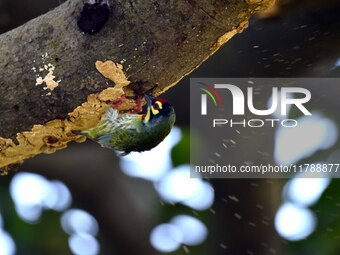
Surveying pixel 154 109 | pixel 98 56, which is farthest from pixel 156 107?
pixel 98 56

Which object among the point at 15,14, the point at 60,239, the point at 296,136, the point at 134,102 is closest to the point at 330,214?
the point at 296,136

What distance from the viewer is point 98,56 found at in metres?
1.18

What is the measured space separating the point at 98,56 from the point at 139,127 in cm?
12

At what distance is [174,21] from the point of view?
3.76 ft

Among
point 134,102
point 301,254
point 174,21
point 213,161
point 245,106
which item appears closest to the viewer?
point 174,21

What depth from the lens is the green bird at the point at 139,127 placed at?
119 centimetres

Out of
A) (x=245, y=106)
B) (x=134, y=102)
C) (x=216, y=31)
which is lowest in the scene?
(x=245, y=106)

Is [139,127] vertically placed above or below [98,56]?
below

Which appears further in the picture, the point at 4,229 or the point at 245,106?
the point at 4,229

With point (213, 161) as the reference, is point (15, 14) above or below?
above

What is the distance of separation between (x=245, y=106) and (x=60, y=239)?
3.10ft

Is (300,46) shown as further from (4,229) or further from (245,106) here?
(4,229)

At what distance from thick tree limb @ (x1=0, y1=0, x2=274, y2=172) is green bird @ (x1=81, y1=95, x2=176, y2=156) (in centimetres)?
3

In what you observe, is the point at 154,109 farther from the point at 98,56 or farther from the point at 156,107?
the point at 98,56
